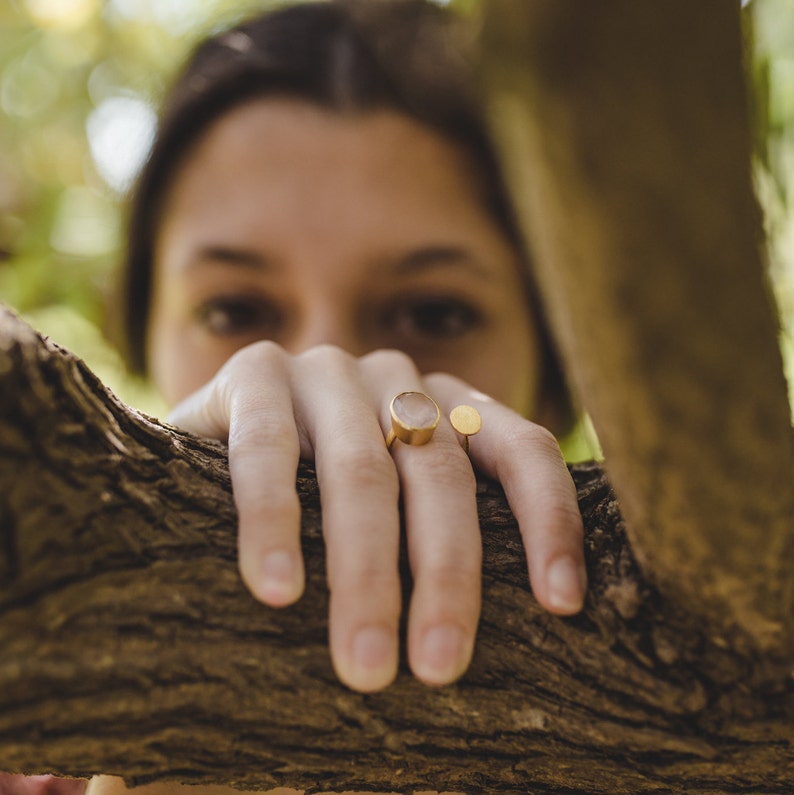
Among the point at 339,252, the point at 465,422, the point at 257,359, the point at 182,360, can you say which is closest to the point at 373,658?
the point at 465,422

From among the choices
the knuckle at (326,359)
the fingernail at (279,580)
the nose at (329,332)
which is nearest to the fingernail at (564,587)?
the fingernail at (279,580)

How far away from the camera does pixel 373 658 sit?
53 cm

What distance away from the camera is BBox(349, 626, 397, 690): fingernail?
53 cm

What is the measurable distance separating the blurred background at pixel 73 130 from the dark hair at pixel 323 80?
43cm

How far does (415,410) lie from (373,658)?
27cm

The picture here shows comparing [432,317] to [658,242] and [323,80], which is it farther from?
[658,242]

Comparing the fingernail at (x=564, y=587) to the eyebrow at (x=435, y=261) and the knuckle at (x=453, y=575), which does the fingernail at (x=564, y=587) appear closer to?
the knuckle at (x=453, y=575)

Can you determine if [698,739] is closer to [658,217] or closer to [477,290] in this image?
[658,217]

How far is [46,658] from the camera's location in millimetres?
503

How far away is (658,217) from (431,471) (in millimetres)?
380

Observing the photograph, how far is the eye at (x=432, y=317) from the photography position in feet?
5.50

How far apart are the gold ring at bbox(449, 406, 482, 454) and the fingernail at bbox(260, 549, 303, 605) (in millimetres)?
261

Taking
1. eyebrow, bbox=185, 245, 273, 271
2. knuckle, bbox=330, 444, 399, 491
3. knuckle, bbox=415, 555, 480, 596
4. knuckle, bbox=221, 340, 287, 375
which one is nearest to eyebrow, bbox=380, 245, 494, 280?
eyebrow, bbox=185, 245, 273, 271

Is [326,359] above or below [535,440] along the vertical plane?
above
